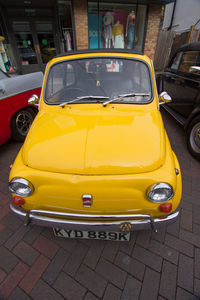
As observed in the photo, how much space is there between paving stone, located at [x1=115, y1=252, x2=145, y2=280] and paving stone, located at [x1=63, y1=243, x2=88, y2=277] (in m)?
0.40

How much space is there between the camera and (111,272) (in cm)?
170

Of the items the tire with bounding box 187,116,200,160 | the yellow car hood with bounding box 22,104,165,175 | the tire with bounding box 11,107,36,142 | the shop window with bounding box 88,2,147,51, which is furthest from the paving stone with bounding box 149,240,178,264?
the shop window with bounding box 88,2,147,51

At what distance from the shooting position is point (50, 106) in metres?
2.25

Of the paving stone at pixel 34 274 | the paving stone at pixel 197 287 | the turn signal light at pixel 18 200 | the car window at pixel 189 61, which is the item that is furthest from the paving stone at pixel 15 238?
the car window at pixel 189 61

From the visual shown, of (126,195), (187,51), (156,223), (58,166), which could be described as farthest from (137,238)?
(187,51)

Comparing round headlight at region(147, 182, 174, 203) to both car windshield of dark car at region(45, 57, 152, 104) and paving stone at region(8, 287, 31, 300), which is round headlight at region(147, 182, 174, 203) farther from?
paving stone at region(8, 287, 31, 300)

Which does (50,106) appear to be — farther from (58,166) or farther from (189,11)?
(189,11)

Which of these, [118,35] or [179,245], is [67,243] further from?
[118,35]

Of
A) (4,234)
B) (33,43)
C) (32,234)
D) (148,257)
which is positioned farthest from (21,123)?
(33,43)

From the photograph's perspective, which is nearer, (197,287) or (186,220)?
(197,287)

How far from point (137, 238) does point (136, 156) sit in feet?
3.88

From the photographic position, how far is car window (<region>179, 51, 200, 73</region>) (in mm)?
3752

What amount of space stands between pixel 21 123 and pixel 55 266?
3.09 metres

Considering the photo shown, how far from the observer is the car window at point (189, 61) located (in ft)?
12.3
